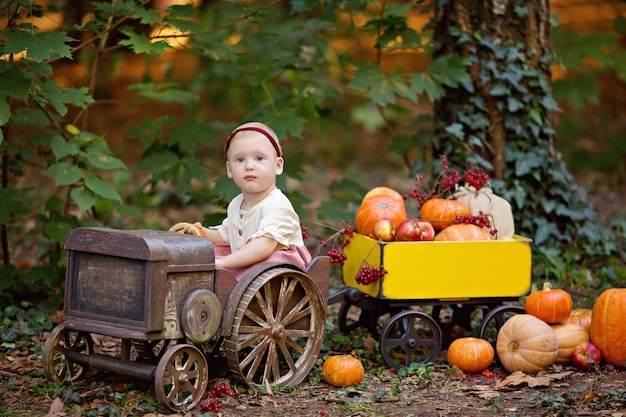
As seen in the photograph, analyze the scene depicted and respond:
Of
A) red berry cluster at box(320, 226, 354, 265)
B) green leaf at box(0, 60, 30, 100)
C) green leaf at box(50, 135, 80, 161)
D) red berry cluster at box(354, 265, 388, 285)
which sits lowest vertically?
red berry cluster at box(354, 265, 388, 285)

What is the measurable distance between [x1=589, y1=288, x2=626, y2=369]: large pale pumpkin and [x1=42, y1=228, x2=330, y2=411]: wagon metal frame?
4.81 ft

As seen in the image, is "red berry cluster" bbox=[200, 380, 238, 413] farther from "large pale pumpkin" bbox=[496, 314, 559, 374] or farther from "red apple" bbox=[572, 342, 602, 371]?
"red apple" bbox=[572, 342, 602, 371]

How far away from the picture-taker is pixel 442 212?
→ 4074 mm

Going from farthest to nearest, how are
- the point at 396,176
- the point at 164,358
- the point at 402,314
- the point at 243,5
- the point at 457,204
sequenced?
1. the point at 396,176
2. the point at 243,5
3. the point at 457,204
4. the point at 402,314
5. the point at 164,358

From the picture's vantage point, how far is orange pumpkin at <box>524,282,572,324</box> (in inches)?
151

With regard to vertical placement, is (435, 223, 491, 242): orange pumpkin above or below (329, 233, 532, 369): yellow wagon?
above

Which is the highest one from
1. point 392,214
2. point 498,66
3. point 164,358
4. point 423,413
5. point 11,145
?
point 498,66

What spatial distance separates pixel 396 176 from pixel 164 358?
6.68 m

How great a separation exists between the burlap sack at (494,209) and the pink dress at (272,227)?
43.1 inches

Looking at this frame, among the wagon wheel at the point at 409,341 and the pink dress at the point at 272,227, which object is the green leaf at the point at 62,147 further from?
the wagon wheel at the point at 409,341

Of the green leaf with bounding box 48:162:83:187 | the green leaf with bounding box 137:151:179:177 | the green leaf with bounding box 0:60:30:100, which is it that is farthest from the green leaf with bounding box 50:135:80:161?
the green leaf with bounding box 137:151:179:177

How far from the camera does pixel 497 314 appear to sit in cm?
402

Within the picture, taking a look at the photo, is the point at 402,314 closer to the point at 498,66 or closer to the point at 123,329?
the point at 123,329

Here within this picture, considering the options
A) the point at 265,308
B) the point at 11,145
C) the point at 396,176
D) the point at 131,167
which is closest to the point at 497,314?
the point at 265,308
